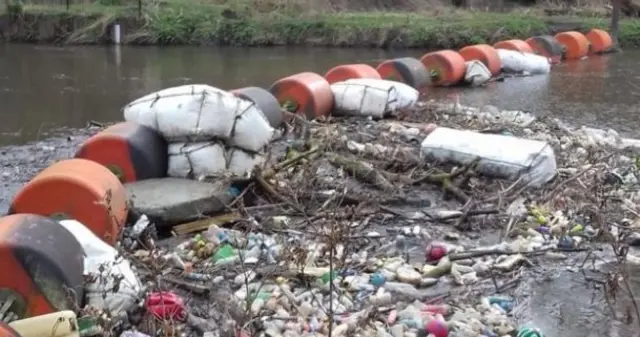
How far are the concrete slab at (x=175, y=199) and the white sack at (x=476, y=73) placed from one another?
7.43 meters

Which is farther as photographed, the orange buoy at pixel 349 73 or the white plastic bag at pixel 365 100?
the orange buoy at pixel 349 73

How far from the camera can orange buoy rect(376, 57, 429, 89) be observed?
37.0ft

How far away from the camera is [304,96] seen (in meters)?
8.84

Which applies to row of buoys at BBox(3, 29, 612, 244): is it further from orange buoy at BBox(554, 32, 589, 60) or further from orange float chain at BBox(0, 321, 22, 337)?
orange buoy at BBox(554, 32, 589, 60)

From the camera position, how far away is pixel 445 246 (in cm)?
498

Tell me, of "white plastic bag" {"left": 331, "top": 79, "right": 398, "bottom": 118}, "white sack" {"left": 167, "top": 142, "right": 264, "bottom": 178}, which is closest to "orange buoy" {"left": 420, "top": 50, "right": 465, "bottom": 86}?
"white plastic bag" {"left": 331, "top": 79, "right": 398, "bottom": 118}

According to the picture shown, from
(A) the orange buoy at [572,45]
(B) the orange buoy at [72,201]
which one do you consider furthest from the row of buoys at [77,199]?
(A) the orange buoy at [572,45]

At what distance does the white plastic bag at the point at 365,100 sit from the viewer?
9.06 metres

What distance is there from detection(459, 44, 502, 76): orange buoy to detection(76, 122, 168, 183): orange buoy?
829cm

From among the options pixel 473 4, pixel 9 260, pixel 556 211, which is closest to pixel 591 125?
pixel 556 211

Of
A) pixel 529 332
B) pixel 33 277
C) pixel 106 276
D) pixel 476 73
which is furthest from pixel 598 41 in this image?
pixel 33 277

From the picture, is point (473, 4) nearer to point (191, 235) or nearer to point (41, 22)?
point (41, 22)

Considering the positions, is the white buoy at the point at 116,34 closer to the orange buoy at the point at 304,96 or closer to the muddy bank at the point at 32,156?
the muddy bank at the point at 32,156

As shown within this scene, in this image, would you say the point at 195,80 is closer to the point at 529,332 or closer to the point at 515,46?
the point at 515,46
